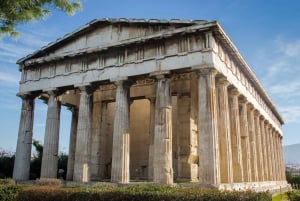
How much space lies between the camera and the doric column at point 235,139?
21.6 meters

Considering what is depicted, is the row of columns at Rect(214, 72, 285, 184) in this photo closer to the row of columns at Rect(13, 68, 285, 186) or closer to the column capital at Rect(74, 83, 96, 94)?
the row of columns at Rect(13, 68, 285, 186)

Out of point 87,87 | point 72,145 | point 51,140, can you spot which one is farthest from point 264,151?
point 51,140

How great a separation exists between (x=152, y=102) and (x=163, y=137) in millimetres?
6263

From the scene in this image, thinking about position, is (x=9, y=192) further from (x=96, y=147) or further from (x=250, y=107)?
(x=250, y=107)

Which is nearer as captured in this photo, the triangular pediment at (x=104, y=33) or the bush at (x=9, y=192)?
the bush at (x=9, y=192)

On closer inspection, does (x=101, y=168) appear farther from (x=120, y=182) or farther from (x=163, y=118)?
(x=163, y=118)

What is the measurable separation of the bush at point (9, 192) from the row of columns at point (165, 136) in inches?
254

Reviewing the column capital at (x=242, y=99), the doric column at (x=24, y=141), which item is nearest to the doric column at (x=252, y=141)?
the column capital at (x=242, y=99)

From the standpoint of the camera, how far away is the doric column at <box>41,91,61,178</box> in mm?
23016

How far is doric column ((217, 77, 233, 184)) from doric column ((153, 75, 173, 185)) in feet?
10.3

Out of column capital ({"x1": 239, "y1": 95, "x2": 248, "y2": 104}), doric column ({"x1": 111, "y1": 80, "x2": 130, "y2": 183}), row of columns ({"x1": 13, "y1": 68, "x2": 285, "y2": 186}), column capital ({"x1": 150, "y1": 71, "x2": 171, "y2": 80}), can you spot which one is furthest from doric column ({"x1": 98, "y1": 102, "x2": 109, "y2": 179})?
column capital ({"x1": 239, "y1": 95, "x2": 248, "y2": 104})

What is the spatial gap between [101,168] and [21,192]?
12.3m

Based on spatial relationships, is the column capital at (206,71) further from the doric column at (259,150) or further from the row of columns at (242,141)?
the doric column at (259,150)

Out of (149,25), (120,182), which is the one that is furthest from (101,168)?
(149,25)
